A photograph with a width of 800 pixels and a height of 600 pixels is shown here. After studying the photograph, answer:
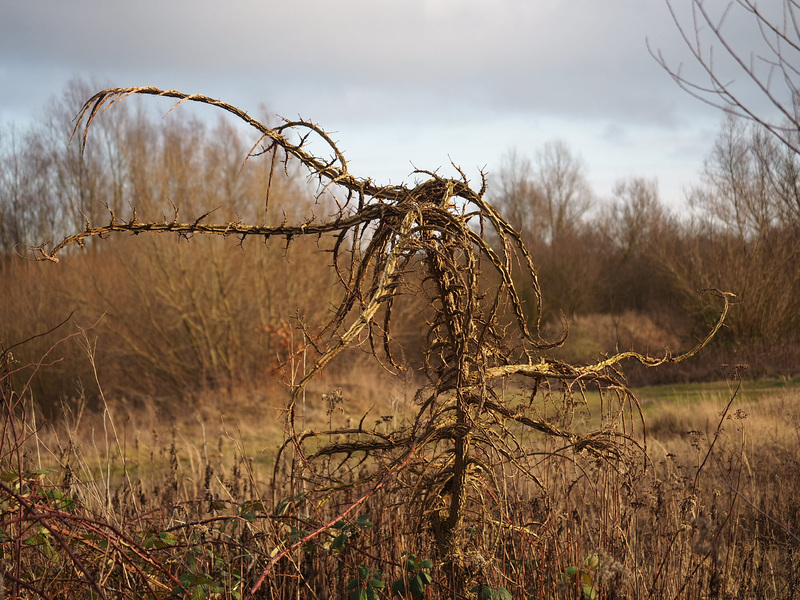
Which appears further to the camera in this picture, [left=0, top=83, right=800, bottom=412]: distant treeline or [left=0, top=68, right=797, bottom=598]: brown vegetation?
[left=0, top=83, right=800, bottom=412]: distant treeline

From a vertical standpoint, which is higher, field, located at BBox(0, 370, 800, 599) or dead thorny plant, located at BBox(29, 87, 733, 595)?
dead thorny plant, located at BBox(29, 87, 733, 595)

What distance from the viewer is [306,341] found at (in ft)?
5.86

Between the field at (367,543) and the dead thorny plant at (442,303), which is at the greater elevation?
the dead thorny plant at (442,303)

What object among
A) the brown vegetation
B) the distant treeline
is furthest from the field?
the distant treeline

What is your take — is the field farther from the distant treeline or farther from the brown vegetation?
the distant treeline

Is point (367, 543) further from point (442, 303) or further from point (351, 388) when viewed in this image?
point (351, 388)

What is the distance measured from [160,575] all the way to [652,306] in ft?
68.1

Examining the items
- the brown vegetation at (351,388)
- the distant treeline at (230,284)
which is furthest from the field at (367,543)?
the distant treeline at (230,284)

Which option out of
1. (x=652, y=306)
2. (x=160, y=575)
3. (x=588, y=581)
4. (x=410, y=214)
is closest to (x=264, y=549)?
(x=160, y=575)

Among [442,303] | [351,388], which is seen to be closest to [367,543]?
[442,303]

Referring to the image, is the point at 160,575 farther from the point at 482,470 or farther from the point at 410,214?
the point at 410,214

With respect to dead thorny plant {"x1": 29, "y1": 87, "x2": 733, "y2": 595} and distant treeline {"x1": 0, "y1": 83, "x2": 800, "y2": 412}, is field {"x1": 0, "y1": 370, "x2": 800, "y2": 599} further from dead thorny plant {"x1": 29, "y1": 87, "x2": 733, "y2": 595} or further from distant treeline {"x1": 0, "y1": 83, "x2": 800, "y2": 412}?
distant treeline {"x1": 0, "y1": 83, "x2": 800, "y2": 412}

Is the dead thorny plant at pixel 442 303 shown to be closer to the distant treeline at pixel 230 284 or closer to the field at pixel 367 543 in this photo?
the field at pixel 367 543

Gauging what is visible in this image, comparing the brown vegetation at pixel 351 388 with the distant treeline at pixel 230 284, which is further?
the distant treeline at pixel 230 284
